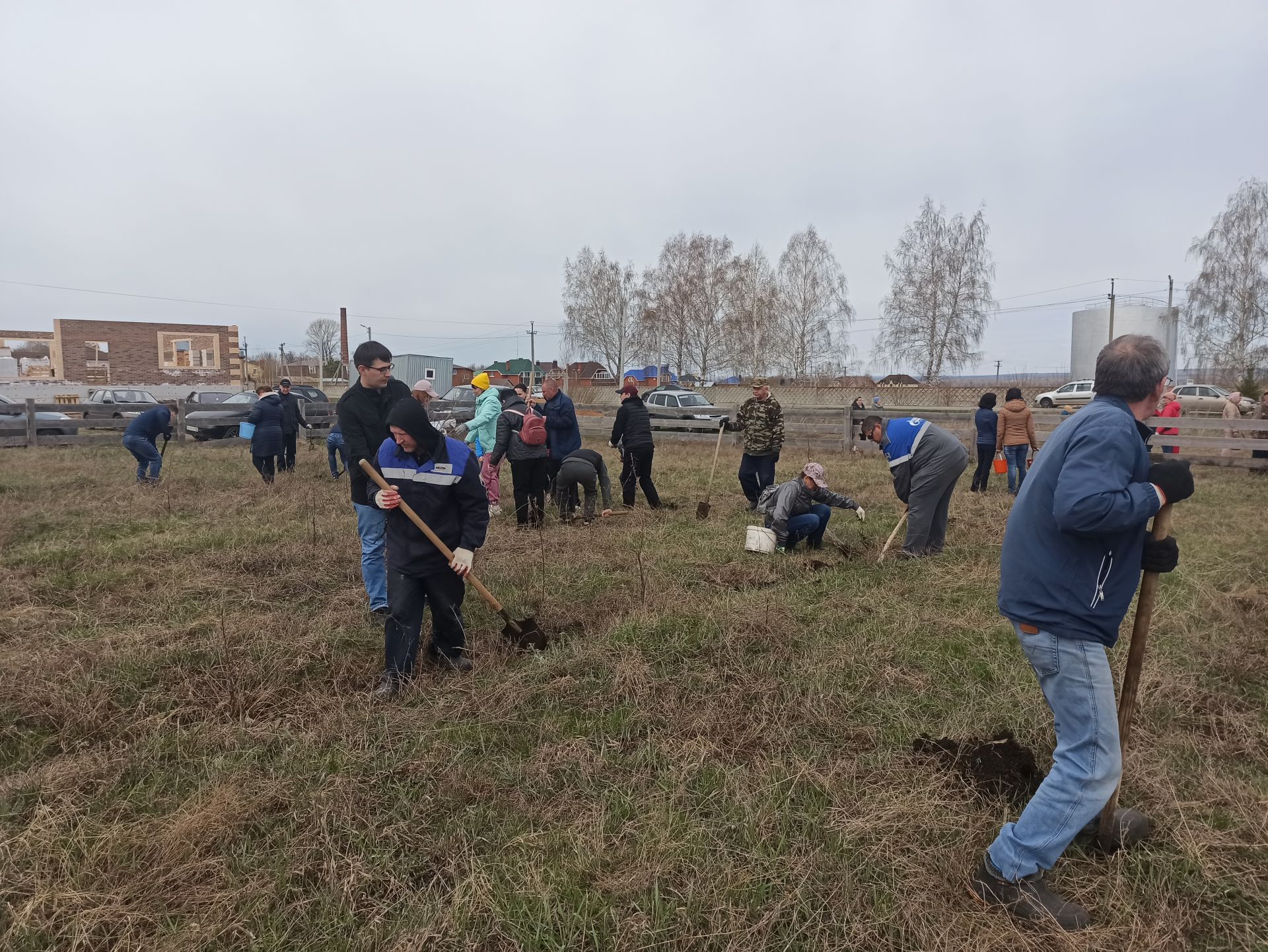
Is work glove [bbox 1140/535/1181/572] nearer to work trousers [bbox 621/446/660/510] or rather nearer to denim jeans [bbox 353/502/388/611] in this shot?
denim jeans [bbox 353/502/388/611]

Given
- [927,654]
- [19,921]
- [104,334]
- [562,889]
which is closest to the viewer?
[19,921]

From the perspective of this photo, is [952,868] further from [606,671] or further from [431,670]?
[431,670]

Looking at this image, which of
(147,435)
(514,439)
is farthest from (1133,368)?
(147,435)

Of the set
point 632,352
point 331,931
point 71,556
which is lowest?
point 331,931

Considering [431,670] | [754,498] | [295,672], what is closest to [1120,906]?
[431,670]

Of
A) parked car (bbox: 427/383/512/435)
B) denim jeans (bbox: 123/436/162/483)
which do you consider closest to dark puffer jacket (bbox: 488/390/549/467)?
denim jeans (bbox: 123/436/162/483)

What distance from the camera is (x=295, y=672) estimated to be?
3980 millimetres

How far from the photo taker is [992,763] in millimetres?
2955

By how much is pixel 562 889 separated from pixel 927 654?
2.68 meters

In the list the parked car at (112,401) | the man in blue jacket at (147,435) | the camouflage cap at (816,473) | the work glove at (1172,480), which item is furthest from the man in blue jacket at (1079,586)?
the parked car at (112,401)

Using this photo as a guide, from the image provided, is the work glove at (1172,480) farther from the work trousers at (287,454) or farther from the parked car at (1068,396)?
the parked car at (1068,396)

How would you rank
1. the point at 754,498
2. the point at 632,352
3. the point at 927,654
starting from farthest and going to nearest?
1. the point at 632,352
2. the point at 754,498
3. the point at 927,654

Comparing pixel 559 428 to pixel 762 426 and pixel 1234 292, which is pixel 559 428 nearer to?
pixel 762 426

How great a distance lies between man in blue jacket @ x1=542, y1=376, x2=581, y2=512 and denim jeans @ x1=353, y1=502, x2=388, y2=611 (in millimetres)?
3272
